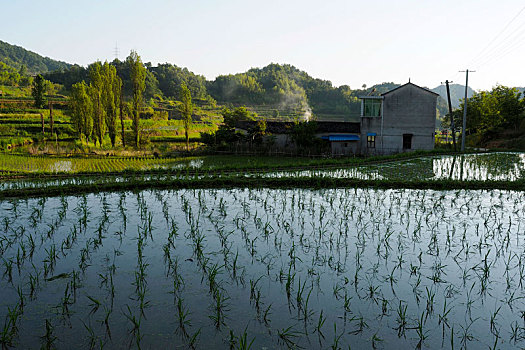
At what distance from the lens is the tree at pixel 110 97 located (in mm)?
29266

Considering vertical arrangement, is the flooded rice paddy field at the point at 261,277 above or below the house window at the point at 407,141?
below

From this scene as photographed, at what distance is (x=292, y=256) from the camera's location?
6.04 metres

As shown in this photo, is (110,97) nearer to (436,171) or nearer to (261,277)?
(436,171)

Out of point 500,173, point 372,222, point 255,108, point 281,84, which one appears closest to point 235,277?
point 372,222

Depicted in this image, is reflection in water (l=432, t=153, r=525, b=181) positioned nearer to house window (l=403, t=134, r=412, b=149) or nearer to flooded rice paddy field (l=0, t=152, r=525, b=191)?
flooded rice paddy field (l=0, t=152, r=525, b=191)

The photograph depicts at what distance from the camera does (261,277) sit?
524 cm

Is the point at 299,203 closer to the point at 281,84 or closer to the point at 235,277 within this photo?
the point at 235,277

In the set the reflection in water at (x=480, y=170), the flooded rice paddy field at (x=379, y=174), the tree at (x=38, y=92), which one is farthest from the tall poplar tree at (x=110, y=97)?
the reflection in water at (x=480, y=170)

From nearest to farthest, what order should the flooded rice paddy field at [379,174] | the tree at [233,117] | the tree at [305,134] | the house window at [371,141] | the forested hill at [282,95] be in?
the flooded rice paddy field at [379,174], the tree at [305,134], the house window at [371,141], the tree at [233,117], the forested hill at [282,95]

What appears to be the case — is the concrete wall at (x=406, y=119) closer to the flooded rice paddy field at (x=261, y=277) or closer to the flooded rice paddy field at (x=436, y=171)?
the flooded rice paddy field at (x=436, y=171)

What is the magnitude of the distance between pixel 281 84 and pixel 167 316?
88.5 m

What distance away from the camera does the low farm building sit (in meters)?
26.8

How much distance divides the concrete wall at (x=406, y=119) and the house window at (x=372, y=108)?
1.05 feet

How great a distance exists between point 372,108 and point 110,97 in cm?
2095
